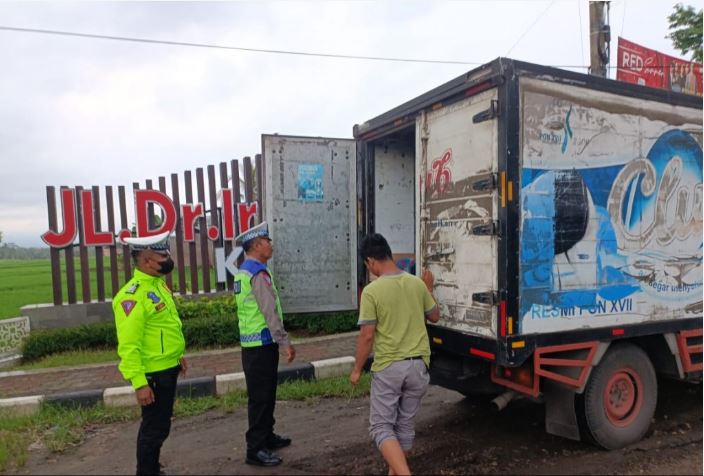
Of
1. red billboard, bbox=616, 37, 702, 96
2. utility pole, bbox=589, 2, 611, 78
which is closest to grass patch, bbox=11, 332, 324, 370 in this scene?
utility pole, bbox=589, 2, 611, 78

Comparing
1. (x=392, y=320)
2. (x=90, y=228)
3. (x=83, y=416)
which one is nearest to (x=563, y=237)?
(x=392, y=320)

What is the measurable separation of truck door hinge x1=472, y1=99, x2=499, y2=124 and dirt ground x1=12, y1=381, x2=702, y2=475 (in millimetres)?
2436

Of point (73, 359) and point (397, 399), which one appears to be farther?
point (73, 359)

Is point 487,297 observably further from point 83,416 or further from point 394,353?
point 83,416

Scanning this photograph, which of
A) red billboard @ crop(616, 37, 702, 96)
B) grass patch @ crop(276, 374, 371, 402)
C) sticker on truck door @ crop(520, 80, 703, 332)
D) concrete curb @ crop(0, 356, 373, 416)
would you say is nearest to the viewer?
sticker on truck door @ crop(520, 80, 703, 332)

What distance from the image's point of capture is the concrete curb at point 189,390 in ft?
15.3

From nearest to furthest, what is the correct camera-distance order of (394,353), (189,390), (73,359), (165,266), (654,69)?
(394,353) → (165,266) → (189,390) → (73,359) → (654,69)

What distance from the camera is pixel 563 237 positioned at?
3.41m

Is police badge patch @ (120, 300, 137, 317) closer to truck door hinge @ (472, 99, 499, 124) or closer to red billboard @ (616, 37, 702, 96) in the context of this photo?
truck door hinge @ (472, 99, 499, 124)

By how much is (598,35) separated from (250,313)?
27.4ft

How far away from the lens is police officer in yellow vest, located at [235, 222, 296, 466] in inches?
138

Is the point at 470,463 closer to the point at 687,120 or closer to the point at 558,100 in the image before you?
the point at 558,100

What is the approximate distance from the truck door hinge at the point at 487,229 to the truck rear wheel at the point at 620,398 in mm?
1348

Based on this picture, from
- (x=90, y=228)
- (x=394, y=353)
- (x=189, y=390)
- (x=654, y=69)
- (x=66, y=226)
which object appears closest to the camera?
(x=394, y=353)
